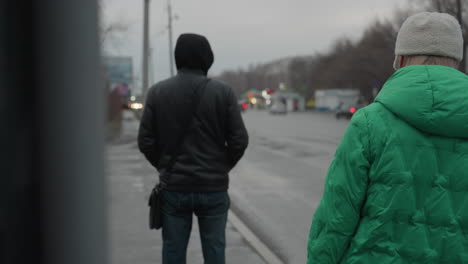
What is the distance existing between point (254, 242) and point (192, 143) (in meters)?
3.04

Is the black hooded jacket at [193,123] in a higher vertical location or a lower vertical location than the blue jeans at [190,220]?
higher

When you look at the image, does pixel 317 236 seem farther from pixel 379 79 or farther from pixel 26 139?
pixel 379 79

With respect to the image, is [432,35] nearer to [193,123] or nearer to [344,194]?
[344,194]

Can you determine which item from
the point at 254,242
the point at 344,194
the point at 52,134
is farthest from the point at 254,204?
the point at 52,134

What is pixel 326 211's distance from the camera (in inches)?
77.1

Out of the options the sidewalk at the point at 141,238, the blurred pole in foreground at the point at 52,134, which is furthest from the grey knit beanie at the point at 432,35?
the sidewalk at the point at 141,238

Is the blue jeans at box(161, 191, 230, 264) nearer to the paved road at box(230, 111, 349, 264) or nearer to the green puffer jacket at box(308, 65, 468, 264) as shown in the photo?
the green puffer jacket at box(308, 65, 468, 264)

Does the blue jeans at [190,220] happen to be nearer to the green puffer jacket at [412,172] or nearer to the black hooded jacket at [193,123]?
the black hooded jacket at [193,123]

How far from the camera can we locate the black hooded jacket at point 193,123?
10.1 feet

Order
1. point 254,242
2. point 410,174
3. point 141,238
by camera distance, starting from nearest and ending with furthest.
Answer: point 410,174, point 254,242, point 141,238

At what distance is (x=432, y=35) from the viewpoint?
1926 mm

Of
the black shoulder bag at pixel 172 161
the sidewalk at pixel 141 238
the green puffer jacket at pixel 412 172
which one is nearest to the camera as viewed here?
the green puffer jacket at pixel 412 172

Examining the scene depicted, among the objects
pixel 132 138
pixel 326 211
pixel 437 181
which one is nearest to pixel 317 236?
pixel 326 211

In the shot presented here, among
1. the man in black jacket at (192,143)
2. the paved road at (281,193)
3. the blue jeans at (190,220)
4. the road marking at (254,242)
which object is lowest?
the paved road at (281,193)
